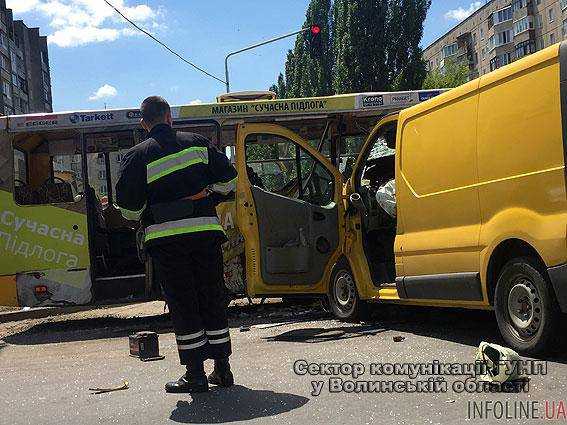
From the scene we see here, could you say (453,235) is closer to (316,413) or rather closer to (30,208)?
(316,413)

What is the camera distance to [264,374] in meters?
5.02

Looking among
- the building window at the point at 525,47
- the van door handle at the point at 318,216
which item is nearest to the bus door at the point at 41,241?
the van door handle at the point at 318,216

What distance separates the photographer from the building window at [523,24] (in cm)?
6222

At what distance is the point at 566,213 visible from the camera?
4.55 metres

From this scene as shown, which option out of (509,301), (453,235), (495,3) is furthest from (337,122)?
(495,3)

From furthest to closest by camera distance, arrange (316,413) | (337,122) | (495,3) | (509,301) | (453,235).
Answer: (495,3), (337,122), (453,235), (509,301), (316,413)

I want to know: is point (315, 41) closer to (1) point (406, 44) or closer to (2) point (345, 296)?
(1) point (406, 44)

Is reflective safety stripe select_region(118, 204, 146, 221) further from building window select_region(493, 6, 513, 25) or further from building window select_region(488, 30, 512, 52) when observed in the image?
building window select_region(493, 6, 513, 25)

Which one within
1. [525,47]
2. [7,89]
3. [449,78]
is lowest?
[449,78]

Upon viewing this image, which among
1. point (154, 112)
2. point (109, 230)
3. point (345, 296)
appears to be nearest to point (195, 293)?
point (154, 112)

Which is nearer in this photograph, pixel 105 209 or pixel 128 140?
pixel 128 140

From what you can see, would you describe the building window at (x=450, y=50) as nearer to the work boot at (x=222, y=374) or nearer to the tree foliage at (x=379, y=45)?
the tree foliage at (x=379, y=45)

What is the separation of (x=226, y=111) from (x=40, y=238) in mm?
2571

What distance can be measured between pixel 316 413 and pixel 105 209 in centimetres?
674
